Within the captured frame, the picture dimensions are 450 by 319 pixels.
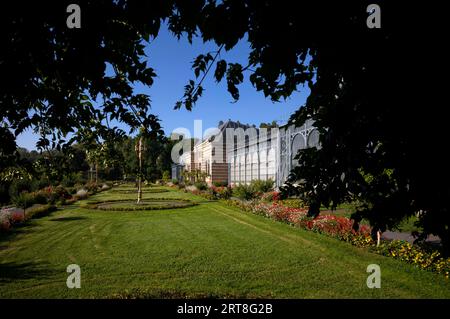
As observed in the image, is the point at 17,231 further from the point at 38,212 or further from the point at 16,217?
the point at 38,212

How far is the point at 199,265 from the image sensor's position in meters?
7.35

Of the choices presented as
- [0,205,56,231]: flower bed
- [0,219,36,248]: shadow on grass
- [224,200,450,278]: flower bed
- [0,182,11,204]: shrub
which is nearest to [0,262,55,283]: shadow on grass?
[0,219,36,248]: shadow on grass

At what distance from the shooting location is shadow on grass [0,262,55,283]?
6611 mm

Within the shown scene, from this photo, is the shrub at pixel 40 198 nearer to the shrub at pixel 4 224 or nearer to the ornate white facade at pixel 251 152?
the shrub at pixel 4 224

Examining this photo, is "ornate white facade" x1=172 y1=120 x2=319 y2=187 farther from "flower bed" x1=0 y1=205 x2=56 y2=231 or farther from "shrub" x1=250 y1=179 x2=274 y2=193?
"flower bed" x1=0 y1=205 x2=56 y2=231

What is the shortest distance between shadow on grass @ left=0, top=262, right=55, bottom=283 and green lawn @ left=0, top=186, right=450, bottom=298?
0.08 feet


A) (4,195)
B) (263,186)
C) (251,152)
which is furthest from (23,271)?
(251,152)

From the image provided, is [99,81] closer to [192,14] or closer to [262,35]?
[192,14]

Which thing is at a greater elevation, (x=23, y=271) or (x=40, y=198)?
(x=40, y=198)

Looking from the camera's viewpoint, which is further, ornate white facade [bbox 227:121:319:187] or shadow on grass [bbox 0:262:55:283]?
ornate white facade [bbox 227:121:319:187]

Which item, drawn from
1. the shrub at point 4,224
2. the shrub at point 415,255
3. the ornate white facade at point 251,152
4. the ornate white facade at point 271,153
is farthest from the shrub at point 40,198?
the shrub at point 415,255

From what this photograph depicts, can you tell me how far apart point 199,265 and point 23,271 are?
4.16 meters
